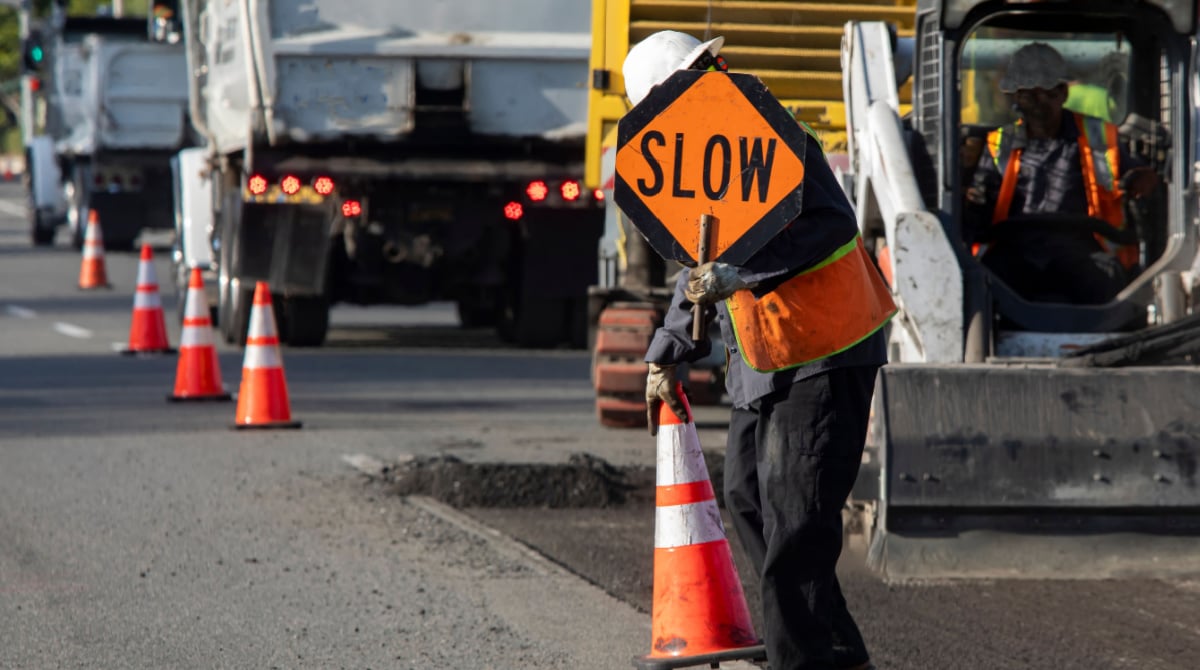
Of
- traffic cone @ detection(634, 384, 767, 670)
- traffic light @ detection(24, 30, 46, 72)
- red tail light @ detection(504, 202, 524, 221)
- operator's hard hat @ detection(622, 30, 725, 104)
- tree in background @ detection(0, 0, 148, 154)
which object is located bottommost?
traffic cone @ detection(634, 384, 767, 670)

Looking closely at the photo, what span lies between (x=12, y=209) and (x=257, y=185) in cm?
4185

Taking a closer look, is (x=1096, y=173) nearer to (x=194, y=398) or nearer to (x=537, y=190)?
(x=194, y=398)

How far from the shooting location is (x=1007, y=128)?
8.54m

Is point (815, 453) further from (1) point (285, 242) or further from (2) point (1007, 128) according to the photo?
(1) point (285, 242)

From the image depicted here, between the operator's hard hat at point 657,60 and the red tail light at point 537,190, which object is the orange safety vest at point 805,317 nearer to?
the operator's hard hat at point 657,60

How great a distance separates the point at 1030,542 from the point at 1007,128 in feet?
7.44

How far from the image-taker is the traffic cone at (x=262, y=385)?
11.2 metres

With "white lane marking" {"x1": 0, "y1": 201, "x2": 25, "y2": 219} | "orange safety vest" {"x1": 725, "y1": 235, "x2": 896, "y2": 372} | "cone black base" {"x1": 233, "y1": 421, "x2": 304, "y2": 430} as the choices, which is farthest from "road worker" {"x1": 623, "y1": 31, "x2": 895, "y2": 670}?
"white lane marking" {"x1": 0, "y1": 201, "x2": 25, "y2": 219}

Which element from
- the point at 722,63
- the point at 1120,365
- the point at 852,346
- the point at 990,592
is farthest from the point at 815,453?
the point at 1120,365

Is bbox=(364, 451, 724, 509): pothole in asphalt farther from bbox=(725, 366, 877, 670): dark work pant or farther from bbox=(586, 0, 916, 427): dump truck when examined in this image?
bbox=(725, 366, 877, 670): dark work pant

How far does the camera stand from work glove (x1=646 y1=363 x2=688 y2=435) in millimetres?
5098

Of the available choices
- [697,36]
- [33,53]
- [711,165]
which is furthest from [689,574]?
[33,53]

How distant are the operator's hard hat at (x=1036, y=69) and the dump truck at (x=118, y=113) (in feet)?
64.1

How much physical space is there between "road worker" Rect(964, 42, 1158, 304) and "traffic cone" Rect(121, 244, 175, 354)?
28.3ft
